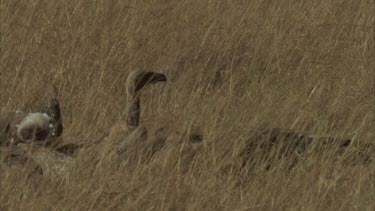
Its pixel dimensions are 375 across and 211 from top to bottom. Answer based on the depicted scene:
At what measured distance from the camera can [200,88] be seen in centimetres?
550

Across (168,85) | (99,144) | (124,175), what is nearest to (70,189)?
(124,175)

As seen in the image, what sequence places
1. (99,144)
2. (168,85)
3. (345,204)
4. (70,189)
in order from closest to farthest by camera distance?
(70,189) → (345,204) → (99,144) → (168,85)

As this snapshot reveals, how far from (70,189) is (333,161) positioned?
127 cm

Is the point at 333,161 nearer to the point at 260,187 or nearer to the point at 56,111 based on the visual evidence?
the point at 260,187

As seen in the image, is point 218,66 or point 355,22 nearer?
point 218,66

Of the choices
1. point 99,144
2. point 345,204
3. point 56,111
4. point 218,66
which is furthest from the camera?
point 218,66

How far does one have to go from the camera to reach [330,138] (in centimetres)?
473

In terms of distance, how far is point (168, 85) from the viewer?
573 cm

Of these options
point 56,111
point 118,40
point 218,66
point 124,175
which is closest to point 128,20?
point 118,40

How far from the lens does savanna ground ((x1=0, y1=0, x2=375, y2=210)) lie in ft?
13.3

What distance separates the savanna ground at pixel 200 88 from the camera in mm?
4055

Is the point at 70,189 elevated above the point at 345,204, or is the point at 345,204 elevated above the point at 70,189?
the point at 70,189

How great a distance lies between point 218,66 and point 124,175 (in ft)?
7.13

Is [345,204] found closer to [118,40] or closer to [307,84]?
[307,84]
